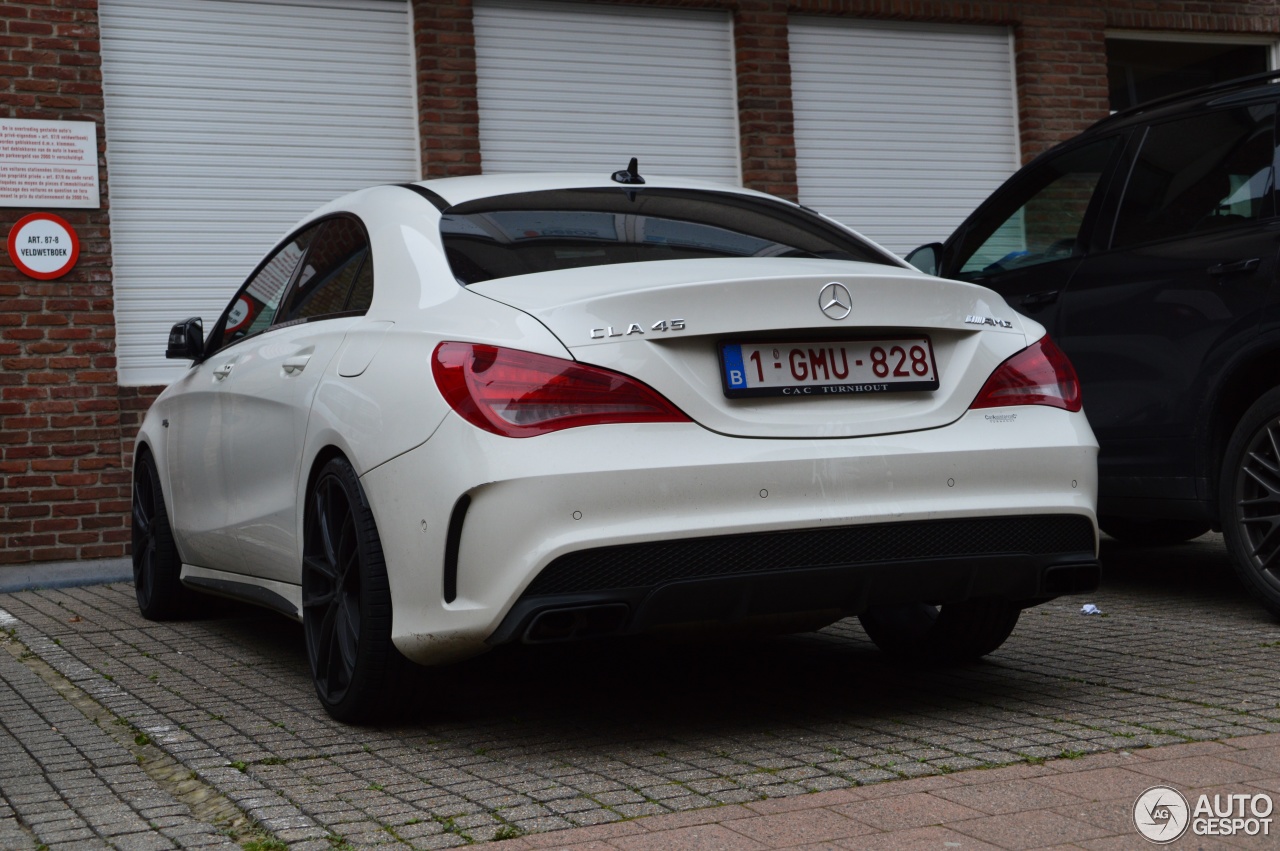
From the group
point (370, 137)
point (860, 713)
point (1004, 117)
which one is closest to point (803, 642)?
point (860, 713)

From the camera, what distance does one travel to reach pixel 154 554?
655 centimetres

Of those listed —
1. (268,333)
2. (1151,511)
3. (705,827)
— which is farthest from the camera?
(1151,511)

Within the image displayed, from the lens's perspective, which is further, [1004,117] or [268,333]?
[1004,117]

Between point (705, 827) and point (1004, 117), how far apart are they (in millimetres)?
10019

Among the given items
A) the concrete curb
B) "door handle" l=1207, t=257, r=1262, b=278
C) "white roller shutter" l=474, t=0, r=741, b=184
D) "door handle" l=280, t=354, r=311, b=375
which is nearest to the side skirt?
"door handle" l=280, t=354, r=311, b=375

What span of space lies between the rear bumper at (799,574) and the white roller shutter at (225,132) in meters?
6.41

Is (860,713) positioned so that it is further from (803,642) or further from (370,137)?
(370,137)

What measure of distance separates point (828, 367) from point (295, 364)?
69.8 inches

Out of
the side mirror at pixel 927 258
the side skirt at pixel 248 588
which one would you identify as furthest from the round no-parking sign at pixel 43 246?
the side mirror at pixel 927 258

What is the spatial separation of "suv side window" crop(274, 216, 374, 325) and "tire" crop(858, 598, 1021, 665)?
190 centimetres

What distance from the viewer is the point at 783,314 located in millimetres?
3771

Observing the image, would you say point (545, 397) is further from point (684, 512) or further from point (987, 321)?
point (987, 321)

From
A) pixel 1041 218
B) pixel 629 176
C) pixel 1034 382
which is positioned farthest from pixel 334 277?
pixel 1041 218

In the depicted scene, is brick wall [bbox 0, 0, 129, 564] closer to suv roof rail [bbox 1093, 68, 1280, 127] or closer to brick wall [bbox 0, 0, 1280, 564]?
brick wall [bbox 0, 0, 1280, 564]
